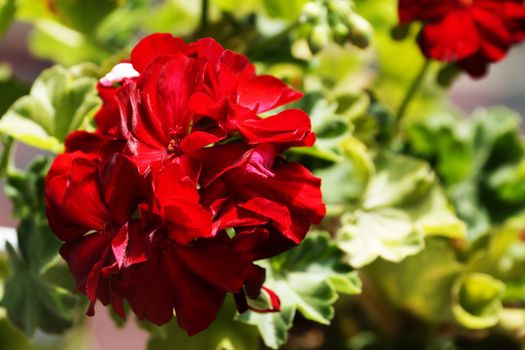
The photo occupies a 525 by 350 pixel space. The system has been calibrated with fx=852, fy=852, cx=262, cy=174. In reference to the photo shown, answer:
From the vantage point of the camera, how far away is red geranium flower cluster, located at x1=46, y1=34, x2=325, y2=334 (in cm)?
40

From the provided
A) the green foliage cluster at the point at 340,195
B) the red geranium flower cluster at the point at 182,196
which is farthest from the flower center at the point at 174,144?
the green foliage cluster at the point at 340,195

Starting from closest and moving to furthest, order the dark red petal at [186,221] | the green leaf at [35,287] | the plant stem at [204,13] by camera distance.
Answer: the dark red petal at [186,221], the green leaf at [35,287], the plant stem at [204,13]

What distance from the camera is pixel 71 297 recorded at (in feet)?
1.69

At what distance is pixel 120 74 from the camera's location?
1.45 ft

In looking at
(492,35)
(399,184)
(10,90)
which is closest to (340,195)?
(399,184)

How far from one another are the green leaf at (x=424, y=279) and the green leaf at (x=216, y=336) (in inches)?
5.7

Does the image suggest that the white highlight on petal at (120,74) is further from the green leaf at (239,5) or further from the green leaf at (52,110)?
the green leaf at (239,5)

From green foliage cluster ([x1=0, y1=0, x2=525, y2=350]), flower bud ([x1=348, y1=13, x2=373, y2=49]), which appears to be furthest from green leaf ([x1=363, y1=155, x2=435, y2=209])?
flower bud ([x1=348, y1=13, x2=373, y2=49])

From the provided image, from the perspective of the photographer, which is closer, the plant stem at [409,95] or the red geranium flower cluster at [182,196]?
the red geranium flower cluster at [182,196]

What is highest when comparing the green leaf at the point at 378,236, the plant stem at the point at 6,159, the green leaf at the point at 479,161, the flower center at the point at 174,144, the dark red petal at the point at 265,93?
the dark red petal at the point at 265,93

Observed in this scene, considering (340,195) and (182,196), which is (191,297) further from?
(340,195)

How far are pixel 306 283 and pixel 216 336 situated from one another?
0.21ft

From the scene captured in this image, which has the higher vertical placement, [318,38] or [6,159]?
[318,38]

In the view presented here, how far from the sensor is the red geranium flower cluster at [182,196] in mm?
398
